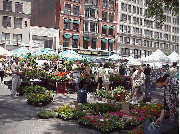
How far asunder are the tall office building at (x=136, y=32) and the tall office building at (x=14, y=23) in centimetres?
2235

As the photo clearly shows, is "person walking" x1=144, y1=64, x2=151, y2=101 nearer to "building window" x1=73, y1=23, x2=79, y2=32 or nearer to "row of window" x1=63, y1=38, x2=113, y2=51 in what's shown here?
"row of window" x1=63, y1=38, x2=113, y2=51

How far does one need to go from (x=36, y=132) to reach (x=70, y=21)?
1555 inches

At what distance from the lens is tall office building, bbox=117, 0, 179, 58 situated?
53750 mm

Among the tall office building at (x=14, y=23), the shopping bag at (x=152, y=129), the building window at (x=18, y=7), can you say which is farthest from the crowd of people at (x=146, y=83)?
the building window at (x=18, y=7)

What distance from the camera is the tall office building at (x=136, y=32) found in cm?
5375

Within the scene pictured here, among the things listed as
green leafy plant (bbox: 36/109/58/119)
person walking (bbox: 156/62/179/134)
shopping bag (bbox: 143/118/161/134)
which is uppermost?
person walking (bbox: 156/62/179/134)

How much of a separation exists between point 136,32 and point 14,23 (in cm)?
3137

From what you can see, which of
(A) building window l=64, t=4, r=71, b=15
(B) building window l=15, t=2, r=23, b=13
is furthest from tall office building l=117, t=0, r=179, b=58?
(B) building window l=15, t=2, r=23, b=13

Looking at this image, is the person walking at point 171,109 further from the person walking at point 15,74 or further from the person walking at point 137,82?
the person walking at point 15,74

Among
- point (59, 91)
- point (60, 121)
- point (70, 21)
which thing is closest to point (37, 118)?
point (60, 121)

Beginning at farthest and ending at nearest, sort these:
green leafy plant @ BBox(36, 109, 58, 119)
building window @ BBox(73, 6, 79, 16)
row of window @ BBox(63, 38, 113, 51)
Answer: building window @ BBox(73, 6, 79, 16) → row of window @ BBox(63, 38, 113, 51) → green leafy plant @ BBox(36, 109, 58, 119)

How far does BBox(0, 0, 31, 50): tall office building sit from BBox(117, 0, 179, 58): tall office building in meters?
22.4

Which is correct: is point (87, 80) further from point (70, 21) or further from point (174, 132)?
point (70, 21)

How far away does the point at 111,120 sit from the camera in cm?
708
